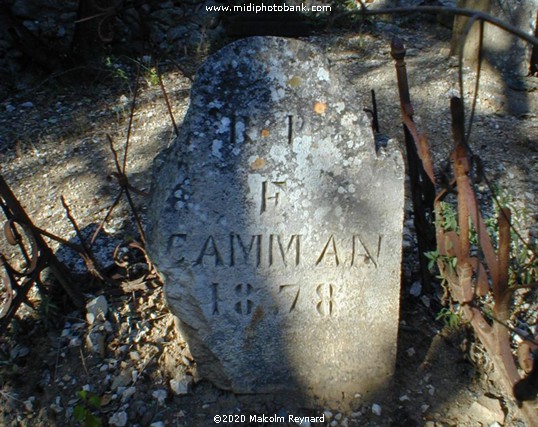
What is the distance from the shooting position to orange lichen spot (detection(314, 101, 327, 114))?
1.78m

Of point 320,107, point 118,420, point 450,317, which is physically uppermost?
point 320,107

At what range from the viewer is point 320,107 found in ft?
5.83

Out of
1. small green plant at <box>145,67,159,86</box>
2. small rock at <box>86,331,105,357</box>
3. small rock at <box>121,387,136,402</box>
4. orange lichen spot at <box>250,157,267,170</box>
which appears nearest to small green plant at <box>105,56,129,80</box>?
small green plant at <box>145,67,159,86</box>

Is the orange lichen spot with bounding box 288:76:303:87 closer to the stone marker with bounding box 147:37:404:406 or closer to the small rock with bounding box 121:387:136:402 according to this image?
the stone marker with bounding box 147:37:404:406

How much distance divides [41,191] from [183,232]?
6.74ft

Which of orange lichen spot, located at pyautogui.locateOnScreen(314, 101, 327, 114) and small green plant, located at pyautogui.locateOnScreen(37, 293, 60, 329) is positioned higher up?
orange lichen spot, located at pyautogui.locateOnScreen(314, 101, 327, 114)

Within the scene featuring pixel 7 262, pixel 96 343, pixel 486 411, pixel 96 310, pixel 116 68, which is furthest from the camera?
pixel 116 68

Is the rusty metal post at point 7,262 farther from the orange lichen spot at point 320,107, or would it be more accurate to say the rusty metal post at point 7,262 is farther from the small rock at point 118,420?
the orange lichen spot at point 320,107

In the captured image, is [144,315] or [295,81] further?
[144,315]

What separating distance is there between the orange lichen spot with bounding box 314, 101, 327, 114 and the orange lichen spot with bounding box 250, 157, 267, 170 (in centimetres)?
25

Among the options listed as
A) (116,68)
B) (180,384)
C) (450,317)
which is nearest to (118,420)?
(180,384)

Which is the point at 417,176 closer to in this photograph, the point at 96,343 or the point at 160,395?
the point at 160,395

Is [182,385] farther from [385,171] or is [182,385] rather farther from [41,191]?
[41,191]

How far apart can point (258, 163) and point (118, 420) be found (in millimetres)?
1256
